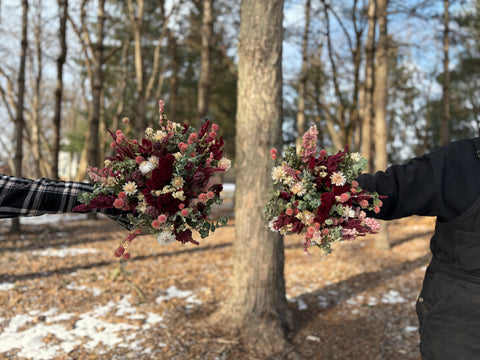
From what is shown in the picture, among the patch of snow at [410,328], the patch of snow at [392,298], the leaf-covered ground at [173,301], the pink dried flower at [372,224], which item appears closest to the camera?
the pink dried flower at [372,224]

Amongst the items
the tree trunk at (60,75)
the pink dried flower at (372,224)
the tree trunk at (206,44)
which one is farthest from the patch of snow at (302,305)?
the tree trunk at (60,75)

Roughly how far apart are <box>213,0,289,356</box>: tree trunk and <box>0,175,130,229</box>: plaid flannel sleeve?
220cm

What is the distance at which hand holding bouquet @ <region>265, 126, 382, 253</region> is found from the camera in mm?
1766

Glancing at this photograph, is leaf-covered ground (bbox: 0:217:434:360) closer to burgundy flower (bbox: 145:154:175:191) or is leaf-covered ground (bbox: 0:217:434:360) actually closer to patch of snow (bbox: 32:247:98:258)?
patch of snow (bbox: 32:247:98:258)

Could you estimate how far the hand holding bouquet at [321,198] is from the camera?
5.79 ft

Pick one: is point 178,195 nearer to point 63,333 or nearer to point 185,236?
point 185,236

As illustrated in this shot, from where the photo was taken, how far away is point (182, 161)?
72.1 inches

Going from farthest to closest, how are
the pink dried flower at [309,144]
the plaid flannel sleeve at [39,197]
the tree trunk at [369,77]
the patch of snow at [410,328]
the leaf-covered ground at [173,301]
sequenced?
the tree trunk at [369,77] < the patch of snow at [410,328] < the leaf-covered ground at [173,301] < the plaid flannel sleeve at [39,197] < the pink dried flower at [309,144]

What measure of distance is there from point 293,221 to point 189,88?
17270 mm

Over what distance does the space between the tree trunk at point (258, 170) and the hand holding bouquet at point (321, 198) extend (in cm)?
220

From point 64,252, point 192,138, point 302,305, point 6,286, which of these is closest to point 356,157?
point 192,138

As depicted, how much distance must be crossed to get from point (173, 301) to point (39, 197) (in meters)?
3.69

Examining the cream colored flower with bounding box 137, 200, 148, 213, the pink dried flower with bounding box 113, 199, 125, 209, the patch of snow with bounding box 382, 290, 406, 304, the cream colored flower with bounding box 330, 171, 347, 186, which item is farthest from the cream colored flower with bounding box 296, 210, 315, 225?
the patch of snow with bounding box 382, 290, 406, 304

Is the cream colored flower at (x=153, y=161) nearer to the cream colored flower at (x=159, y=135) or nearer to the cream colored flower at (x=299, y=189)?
the cream colored flower at (x=159, y=135)
